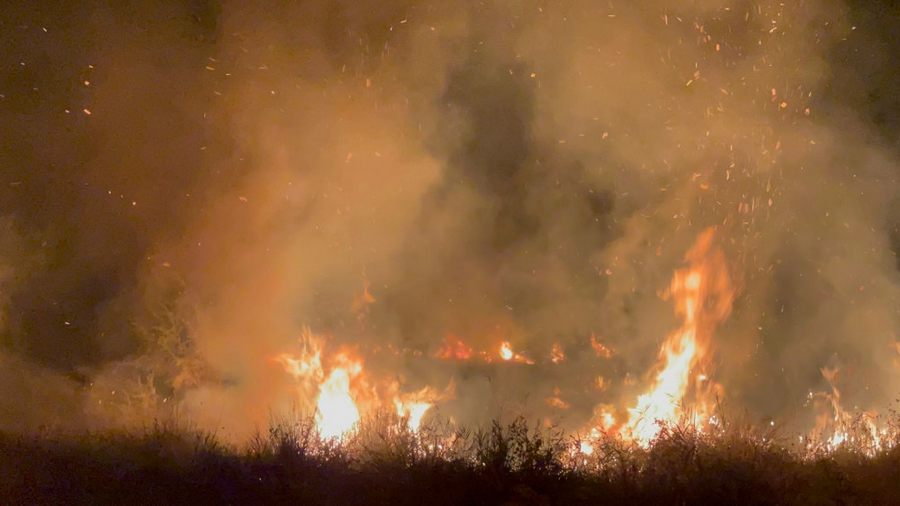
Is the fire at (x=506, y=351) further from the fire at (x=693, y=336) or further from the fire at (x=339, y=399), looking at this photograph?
the fire at (x=339, y=399)

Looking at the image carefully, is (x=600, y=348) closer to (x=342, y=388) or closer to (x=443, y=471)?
(x=342, y=388)

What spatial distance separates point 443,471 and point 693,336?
19.1 feet

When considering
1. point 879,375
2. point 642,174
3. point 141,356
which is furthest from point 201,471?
point 879,375

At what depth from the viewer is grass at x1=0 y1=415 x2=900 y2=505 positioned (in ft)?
17.5

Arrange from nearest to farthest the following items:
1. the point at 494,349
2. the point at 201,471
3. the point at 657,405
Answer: the point at 201,471
the point at 657,405
the point at 494,349

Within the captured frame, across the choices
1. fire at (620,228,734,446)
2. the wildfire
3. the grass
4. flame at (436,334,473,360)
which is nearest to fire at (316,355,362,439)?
the wildfire

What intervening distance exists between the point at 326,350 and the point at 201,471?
4.90m

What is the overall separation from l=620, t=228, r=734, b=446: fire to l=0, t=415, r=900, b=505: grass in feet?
10.4

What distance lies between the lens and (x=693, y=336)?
1047cm

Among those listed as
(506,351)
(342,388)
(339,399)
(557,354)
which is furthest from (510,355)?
(339,399)

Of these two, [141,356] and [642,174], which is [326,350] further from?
[642,174]

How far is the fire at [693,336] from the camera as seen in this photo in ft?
32.2

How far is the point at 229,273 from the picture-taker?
1095 cm

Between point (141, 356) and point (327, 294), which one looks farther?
point (327, 294)
